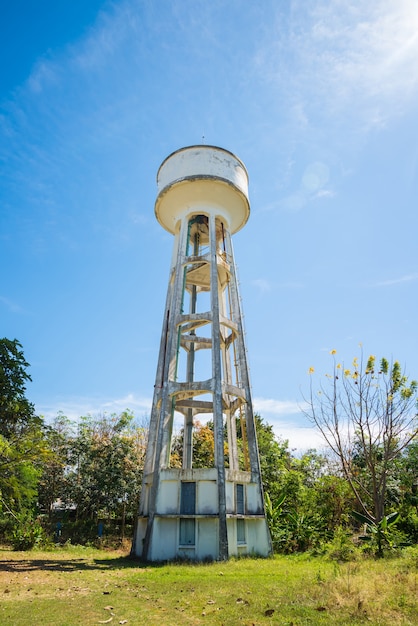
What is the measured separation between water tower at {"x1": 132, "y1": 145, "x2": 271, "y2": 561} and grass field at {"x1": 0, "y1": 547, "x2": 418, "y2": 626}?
1990mm

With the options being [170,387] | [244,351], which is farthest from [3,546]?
[244,351]

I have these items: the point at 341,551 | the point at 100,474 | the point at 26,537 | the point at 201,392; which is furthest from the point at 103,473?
the point at 341,551

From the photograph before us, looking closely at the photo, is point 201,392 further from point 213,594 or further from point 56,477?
point 56,477

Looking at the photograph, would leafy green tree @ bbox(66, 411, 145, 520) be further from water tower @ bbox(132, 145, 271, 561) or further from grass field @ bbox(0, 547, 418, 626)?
grass field @ bbox(0, 547, 418, 626)

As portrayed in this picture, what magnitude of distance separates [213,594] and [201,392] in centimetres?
905

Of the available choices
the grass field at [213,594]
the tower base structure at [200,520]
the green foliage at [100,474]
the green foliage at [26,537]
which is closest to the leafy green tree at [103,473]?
the green foliage at [100,474]

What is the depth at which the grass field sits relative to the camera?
6.72 meters

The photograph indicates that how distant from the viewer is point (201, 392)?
1734 cm

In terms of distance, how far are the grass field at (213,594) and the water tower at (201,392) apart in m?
1.99

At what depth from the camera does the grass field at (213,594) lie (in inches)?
265

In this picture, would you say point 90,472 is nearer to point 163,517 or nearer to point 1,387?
point 1,387

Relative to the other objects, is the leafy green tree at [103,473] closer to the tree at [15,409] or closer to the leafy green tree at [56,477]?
the leafy green tree at [56,477]

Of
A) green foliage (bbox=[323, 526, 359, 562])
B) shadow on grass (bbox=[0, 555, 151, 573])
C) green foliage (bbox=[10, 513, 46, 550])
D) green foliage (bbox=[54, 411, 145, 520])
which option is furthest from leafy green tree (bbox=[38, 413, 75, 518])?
green foliage (bbox=[323, 526, 359, 562])

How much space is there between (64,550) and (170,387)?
8.88 meters
